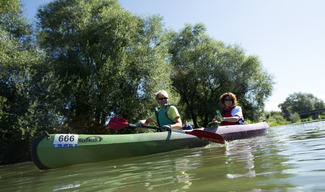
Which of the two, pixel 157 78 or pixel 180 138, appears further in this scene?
pixel 157 78

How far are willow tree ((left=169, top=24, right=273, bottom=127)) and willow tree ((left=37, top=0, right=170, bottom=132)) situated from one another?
7.78 meters

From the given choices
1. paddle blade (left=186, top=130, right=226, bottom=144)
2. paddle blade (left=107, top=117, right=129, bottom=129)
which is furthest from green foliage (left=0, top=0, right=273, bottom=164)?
paddle blade (left=186, top=130, right=226, bottom=144)

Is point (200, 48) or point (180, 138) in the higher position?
point (200, 48)

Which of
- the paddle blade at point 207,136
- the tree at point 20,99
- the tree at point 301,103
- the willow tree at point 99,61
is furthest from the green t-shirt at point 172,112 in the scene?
the tree at point 301,103

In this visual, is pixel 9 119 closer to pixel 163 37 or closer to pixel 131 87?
pixel 131 87

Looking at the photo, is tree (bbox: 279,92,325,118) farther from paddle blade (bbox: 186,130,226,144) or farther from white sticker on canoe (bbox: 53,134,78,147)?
white sticker on canoe (bbox: 53,134,78,147)

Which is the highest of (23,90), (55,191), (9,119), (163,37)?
(163,37)

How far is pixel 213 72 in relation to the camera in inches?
904

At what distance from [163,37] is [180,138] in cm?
1295

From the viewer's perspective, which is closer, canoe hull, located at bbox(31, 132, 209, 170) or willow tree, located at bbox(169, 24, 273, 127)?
canoe hull, located at bbox(31, 132, 209, 170)

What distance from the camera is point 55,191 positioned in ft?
8.37

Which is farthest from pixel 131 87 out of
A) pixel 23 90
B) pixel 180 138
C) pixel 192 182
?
pixel 192 182

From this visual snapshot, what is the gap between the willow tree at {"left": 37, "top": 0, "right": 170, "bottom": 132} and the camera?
14.0m

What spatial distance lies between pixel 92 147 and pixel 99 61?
10686 millimetres
